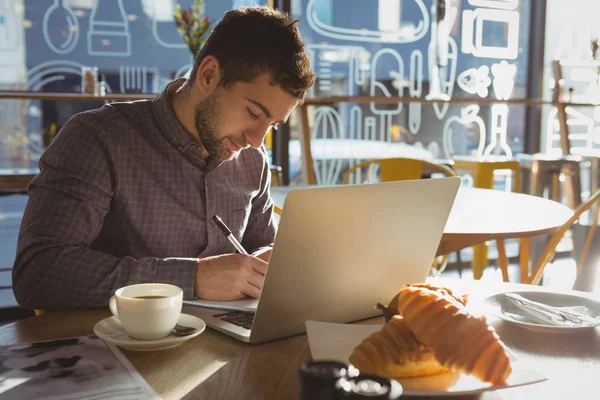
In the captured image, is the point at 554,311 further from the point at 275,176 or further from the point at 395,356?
the point at 275,176

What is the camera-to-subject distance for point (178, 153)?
4.67 ft

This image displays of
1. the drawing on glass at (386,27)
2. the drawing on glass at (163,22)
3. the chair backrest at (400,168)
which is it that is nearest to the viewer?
the chair backrest at (400,168)

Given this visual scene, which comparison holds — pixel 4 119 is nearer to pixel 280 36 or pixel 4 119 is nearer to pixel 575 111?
pixel 280 36

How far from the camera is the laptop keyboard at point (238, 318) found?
3.18 ft

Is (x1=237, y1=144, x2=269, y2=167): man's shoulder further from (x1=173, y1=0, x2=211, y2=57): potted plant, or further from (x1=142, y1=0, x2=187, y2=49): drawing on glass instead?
(x1=142, y1=0, x2=187, y2=49): drawing on glass

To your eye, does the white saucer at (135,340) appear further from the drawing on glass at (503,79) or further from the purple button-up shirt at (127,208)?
the drawing on glass at (503,79)

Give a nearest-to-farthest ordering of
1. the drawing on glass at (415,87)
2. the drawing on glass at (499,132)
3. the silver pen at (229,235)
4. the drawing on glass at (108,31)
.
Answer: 1. the silver pen at (229,235)
2. the drawing on glass at (108,31)
3. the drawing on glass at (415,87)
4. the drawing on glass at (499,132)

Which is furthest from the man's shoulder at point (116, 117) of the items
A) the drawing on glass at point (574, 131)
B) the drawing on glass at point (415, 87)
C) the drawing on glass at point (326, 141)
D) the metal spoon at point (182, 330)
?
the drawing on glass at point (574, 131)

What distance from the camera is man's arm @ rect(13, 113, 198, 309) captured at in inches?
43.8

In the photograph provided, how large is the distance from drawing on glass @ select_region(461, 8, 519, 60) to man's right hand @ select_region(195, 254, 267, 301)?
4.06 m

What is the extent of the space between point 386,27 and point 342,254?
3848 millimetres

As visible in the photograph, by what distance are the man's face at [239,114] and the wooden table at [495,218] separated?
47 centimetres

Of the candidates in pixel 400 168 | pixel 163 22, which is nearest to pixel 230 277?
pixel 400 168

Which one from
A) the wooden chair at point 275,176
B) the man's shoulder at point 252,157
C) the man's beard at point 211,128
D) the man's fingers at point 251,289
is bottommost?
the wooden chair at point 275,176
